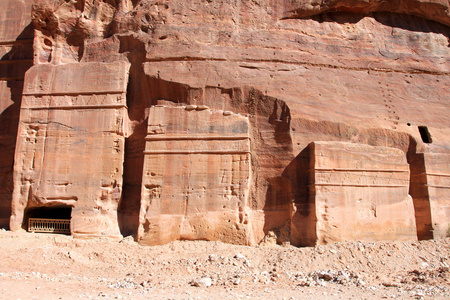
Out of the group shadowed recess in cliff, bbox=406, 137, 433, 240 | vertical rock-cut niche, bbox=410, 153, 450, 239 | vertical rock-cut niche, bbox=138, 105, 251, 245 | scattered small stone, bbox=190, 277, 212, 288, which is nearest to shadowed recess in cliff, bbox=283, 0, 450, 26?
vertical rock-cut niche, bbox=138, 105, 251, 245

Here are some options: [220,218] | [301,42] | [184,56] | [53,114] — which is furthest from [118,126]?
[301,42]

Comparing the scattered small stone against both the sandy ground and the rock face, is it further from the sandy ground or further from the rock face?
the rock face

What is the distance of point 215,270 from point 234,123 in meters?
3.41

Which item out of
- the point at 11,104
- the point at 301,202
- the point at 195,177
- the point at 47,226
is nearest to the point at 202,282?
the point at 195,177

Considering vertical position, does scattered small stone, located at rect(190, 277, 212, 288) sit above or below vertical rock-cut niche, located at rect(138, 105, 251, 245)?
below

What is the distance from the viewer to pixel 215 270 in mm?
6883

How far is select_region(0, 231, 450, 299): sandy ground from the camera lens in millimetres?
5746

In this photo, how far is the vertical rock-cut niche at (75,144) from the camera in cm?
888

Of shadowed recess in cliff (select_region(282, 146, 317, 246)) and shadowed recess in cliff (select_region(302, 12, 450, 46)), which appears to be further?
shadowed recess in cliff (select_region(302, 12, 450, 46))

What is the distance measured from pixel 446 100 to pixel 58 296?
33.2 feet

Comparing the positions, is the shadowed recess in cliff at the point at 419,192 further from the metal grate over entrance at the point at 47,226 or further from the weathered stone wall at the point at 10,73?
the weathered stone wall at the point at 10,73

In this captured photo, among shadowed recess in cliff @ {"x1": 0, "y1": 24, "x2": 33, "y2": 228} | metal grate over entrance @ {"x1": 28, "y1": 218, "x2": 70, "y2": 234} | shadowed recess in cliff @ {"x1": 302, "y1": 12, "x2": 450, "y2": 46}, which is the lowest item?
metal grate over entrance @ {"x1": 28, "y1": 218, "x2": 70, "y2": 234}

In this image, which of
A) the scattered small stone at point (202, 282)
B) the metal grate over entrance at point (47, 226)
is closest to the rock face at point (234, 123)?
the metal grate over entrance at point (47, 226)

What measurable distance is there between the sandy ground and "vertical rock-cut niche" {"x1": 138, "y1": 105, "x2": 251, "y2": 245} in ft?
1.22
